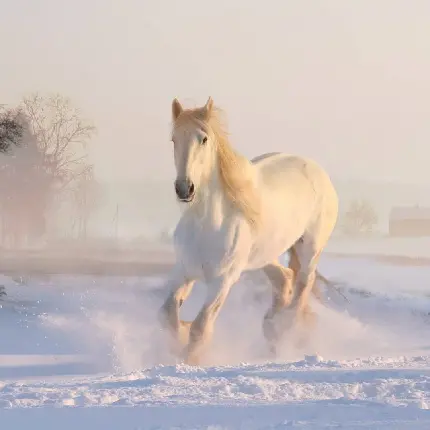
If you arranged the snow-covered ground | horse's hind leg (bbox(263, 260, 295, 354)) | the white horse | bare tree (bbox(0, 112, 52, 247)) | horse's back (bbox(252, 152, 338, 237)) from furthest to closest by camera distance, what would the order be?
bare tree (bbox(0, 112, 52, 247)) < horse's hind leg (bbox(263, 260, 295, 354)) < horse's back (bbox(252, 152, 338, 237)) < the white horse < the snow-covered ground

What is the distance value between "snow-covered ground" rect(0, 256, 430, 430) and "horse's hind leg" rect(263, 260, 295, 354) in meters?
0.16

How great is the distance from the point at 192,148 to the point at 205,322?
1312 mm

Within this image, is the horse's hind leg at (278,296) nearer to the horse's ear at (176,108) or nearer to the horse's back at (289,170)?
the horse's back at (289,170)

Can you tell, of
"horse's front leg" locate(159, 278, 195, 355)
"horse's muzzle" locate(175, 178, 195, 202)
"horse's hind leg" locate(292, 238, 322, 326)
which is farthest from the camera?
"horse's hind leg" locate(292, 238, 322, 326)

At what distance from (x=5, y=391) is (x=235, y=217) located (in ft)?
7.26

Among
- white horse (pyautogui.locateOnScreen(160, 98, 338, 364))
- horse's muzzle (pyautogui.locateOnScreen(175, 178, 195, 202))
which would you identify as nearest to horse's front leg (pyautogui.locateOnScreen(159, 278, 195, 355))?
white horse (pyautogui.locateOnScreen(160, 98, 338, 364))

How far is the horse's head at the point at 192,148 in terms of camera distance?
514cm

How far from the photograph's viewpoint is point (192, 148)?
523 cm

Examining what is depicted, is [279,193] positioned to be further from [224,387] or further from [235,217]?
[224,387]

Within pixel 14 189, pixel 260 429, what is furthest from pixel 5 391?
pixel 14 189

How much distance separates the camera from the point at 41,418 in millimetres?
3752

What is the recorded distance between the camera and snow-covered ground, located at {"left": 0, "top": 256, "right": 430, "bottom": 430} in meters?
3.79

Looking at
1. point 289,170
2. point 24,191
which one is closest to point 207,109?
point 289,170

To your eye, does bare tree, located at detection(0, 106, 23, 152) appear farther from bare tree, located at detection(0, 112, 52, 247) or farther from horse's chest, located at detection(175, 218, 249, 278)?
horse's chest, located at detection(175, 218, 249, 278)
